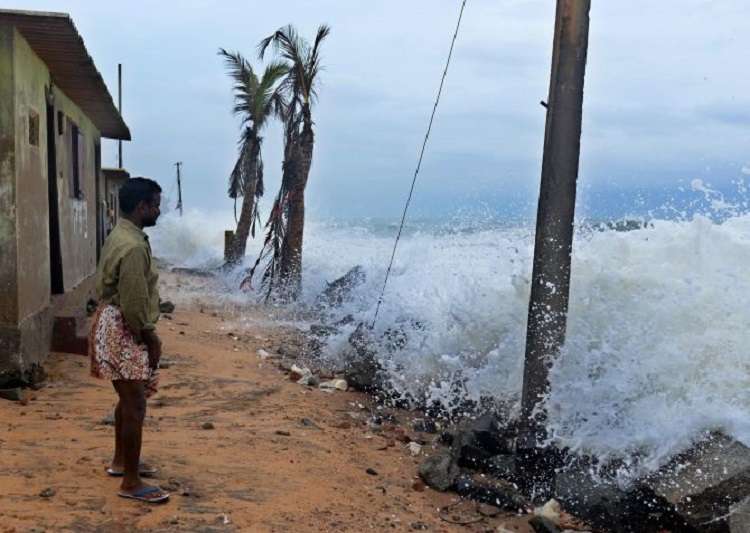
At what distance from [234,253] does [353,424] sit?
57.4 feet

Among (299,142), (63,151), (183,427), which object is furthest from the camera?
(299,142)

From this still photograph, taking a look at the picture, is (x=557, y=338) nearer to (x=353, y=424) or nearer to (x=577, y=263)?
(x=353, y=424)

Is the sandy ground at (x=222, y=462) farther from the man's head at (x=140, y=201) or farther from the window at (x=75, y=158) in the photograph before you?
the window at (x=75, y=158)

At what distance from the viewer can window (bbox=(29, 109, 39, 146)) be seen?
7410mm

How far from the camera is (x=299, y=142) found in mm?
15641

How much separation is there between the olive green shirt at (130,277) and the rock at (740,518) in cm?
330

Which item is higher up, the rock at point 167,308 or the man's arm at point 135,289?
the man's arm at point 135,289

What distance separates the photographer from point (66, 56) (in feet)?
25.7

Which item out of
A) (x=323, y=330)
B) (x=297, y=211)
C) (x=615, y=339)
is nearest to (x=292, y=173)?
(x=297, y=211)

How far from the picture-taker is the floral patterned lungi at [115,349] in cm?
391

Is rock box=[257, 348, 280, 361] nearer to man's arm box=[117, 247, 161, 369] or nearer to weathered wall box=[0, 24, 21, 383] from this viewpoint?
weathered wall box=[0, 24, 21, 383]

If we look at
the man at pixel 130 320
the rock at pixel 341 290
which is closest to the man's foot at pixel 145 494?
the man at pixel 130 320

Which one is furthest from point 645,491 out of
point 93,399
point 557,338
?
point 93,399

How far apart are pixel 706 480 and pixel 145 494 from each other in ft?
10.6
